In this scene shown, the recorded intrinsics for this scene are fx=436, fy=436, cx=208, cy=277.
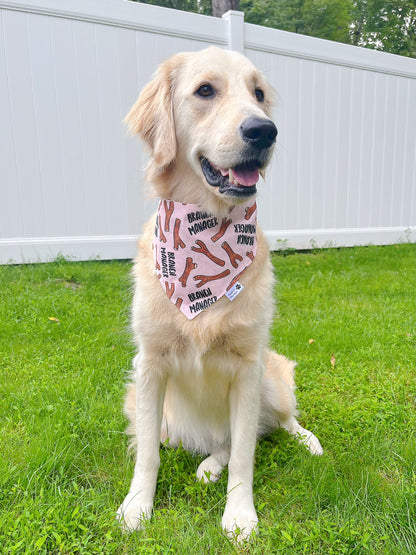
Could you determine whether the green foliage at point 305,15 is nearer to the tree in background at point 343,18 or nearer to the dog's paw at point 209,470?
the tree in background at point 343,18

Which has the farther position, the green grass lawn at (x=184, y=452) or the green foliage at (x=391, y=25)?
the green foliage at (x=391, y=25)

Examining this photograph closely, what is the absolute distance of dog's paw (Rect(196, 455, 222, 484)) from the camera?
1.80m

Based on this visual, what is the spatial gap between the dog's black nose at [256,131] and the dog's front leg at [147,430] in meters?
0.91

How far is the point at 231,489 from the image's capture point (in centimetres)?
166

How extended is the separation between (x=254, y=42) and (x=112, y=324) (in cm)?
401

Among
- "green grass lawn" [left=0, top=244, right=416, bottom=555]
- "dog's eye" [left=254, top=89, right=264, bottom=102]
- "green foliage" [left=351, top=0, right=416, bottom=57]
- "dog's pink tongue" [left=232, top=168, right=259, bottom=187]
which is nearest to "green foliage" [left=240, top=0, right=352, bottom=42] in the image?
"green foliage" [left=351, top=0, right=416, bottom=57]

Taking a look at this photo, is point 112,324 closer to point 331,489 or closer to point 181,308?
point 181,308

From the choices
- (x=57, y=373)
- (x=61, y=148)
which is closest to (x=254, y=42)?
(x=61, y=148)

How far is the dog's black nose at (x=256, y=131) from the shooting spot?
1.51m

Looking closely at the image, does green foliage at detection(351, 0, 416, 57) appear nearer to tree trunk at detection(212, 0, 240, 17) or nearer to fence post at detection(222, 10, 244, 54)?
tree trunk at detection(212, 0, 240, 17)

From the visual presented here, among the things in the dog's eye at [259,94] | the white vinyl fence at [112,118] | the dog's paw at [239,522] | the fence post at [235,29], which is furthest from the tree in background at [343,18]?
the dog's paw at [239,522]

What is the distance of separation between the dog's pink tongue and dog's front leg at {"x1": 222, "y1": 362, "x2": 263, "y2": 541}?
0.71 meters

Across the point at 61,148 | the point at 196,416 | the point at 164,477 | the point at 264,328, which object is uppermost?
the point at 61,148

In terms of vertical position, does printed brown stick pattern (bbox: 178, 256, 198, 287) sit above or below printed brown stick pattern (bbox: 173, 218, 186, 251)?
below
